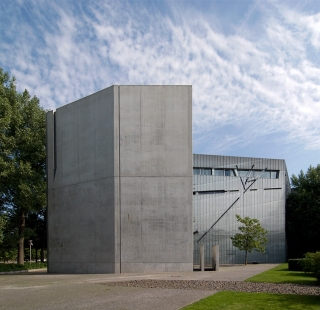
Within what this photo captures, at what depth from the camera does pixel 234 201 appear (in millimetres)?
37000

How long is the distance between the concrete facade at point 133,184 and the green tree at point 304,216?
20.8 meters

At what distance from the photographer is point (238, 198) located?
37.1 m

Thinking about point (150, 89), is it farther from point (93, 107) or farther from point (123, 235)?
point (123, 235)

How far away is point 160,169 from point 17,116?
13.5 meters

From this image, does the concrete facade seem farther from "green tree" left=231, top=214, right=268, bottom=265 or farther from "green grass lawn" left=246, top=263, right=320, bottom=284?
"green tree" left=231, top=214, right=268, bottom=265

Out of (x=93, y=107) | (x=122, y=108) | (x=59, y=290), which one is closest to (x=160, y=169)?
(x=122, y=108)

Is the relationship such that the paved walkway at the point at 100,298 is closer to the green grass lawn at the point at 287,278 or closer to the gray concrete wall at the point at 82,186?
the green grass lawn at the point at 287,278

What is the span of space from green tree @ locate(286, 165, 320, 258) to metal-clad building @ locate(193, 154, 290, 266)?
298cm

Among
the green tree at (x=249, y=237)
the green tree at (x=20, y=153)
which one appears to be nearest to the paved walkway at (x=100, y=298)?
the green tree at (x=20, y=153)

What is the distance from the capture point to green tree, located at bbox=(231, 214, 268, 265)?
3425 cm

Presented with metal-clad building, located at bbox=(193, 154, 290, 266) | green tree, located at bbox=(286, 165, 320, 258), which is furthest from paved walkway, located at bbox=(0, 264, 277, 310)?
green tree, located at bbox=(286, 165, 320, 258)

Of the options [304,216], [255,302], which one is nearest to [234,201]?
[304,216]

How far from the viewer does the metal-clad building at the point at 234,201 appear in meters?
36.5

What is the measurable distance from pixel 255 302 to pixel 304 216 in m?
32.0
